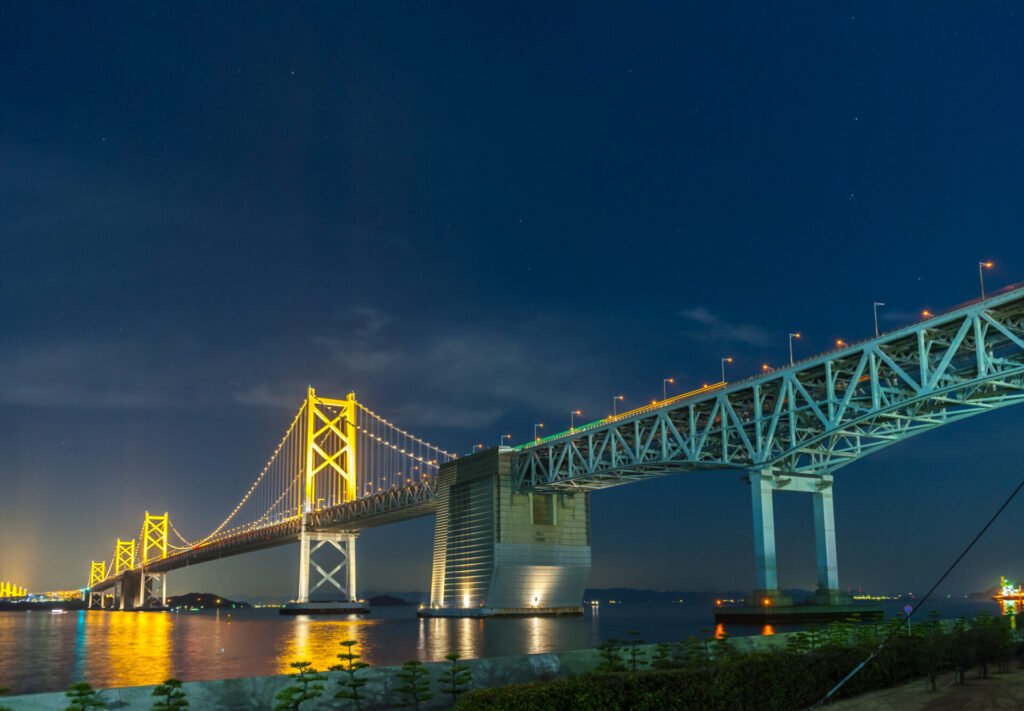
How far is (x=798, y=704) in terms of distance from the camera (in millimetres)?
18562

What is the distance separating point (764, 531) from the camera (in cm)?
6850

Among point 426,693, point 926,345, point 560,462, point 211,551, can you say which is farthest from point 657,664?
point 211,551

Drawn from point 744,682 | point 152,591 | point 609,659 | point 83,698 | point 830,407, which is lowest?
point 152,591

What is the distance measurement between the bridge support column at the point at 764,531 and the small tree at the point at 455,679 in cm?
5190

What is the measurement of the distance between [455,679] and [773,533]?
5637cm

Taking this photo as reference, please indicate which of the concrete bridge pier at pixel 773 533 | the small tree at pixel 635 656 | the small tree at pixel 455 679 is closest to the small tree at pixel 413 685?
the small tree at pixel 455 679

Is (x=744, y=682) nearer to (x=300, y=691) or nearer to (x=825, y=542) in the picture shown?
(x=300, y=691)

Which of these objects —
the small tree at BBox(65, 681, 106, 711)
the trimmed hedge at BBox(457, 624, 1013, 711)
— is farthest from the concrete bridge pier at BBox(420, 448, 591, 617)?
the small tree at BBox(65, 681, 106, 711)

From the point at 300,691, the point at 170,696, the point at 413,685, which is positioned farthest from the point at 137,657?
the point at 170,696

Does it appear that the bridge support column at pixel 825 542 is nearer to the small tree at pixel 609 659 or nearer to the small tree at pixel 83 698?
the small tree at pixel 609 659

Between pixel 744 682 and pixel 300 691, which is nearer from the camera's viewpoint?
pixel 300 691

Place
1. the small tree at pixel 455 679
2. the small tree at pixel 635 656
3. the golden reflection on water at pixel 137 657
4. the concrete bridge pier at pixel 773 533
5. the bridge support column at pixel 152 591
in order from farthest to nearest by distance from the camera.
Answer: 1. the bridge support column at pixel 152 591
2. the concrete bridge pier at pixel 773 533
3. the golden reflection on water at pixel 137 657
4. the small tree at pixel 635 656
5. the small tree at pixel 455 679

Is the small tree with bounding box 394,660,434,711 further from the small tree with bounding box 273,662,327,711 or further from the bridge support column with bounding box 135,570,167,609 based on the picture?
the bridge support column with bounding box 135,570,167,609

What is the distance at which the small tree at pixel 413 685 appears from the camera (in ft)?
55.0
